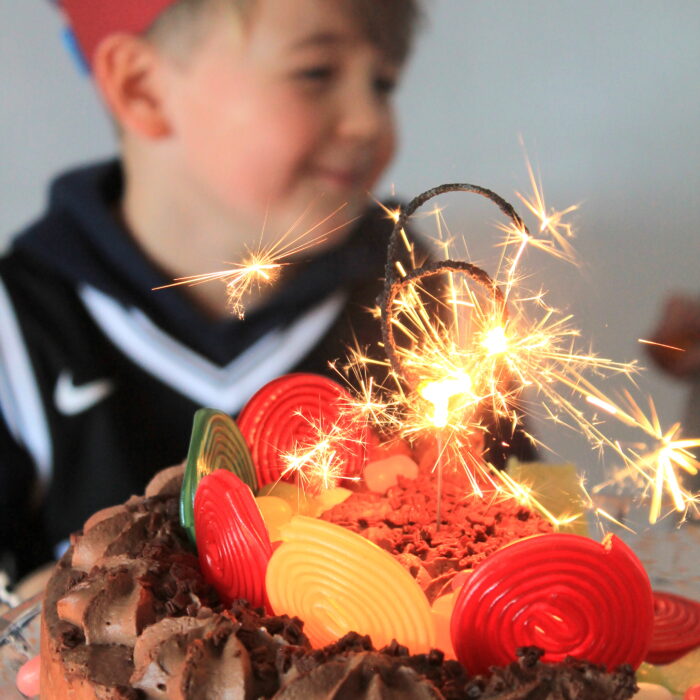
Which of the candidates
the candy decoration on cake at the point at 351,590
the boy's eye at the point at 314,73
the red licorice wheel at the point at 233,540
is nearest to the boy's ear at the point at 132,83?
the boy's eye at the point at 314,73

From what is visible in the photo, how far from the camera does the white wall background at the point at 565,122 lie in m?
3.24

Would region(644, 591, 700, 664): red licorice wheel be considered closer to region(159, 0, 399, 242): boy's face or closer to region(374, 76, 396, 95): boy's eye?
region(159, 0, 399, 242): boy's face

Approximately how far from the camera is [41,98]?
353cm

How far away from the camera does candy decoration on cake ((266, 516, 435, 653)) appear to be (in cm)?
152

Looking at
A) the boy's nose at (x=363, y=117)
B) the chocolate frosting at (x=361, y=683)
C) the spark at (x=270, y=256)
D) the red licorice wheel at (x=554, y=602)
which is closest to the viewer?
the chocolate frosting at (x=361, y=683)

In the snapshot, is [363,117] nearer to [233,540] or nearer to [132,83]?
[132,83]

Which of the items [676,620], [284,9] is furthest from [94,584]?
[284,9]

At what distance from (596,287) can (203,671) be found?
7.96ft

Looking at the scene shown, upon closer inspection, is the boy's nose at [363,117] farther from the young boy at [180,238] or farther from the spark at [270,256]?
the spark at [270,256]

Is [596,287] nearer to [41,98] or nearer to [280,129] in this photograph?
[280,129]

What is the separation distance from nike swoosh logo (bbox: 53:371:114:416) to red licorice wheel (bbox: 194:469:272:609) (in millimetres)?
1686

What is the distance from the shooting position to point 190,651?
1.44m

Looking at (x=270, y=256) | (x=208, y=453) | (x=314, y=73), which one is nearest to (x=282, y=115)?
(x=314, y=73)

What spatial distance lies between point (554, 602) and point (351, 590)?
0.34 meters
